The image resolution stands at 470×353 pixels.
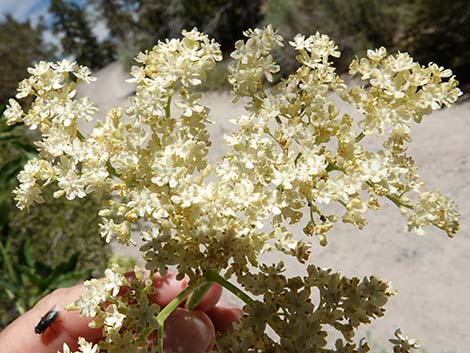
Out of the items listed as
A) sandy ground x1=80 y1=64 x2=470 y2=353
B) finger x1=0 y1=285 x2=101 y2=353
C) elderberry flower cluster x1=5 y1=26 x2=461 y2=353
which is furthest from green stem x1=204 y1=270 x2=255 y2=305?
sandy ground x1=80 y1=64 x2=470 y2=353

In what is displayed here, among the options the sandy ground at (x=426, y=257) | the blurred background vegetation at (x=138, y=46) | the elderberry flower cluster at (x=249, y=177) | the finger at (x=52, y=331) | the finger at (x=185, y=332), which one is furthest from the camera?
the sandy ground at (x=426, y=257)

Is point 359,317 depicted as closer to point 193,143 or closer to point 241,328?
point 241,328

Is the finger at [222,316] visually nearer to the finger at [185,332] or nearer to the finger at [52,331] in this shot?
the finger at [185,332]

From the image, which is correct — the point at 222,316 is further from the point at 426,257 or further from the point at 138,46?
the point at 138,46

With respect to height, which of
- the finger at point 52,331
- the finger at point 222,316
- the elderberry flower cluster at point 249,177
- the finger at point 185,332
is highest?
the elderberry flower cluster at point 249,177

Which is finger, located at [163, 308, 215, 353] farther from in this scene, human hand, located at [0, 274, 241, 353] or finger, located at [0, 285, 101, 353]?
finger, located at [0, 285, 101, 353]

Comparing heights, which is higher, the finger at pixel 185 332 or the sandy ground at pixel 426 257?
the finger at pixel 185 332

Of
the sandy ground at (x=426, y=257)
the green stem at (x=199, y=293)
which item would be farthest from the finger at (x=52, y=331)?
the sandy ground at (x=426, y=257)
